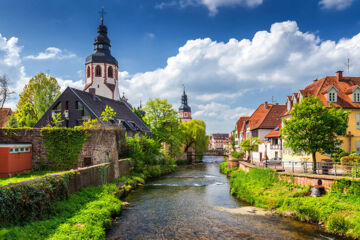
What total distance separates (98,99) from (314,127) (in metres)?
27.3

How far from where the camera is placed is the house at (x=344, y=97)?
23672 millimetres

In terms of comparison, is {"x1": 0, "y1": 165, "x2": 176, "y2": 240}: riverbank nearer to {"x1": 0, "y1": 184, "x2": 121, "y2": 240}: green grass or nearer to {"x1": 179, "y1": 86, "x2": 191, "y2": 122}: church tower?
{"x1": 0, "y1": 184, "x2": 121, "y2": 240}: green grass

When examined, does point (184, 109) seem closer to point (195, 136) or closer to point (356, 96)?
point (195, 136)

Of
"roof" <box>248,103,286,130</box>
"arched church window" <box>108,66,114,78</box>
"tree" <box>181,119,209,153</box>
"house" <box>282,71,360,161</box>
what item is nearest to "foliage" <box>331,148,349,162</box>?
"house" <box>282,71,360,161</box>

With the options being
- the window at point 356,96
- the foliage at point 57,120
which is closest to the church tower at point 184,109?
the foliage at point 57,120

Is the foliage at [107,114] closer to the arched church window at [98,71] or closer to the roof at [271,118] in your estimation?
the arched church window at [98,71]

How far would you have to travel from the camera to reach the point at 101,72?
169 ft

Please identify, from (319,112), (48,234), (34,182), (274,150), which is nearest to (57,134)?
(34,182)

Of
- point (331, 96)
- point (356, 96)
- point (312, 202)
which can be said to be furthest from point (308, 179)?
point (356, 96)

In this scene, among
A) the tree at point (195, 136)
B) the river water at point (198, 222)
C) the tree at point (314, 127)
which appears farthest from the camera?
the tree at point (195, 136)

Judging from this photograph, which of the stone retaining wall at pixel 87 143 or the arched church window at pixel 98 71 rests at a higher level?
the arched church window at pixel 98 71

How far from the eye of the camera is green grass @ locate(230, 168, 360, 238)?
12.5m

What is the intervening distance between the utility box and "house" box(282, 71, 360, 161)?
20416mm

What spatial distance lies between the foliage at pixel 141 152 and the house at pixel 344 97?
1572cm
